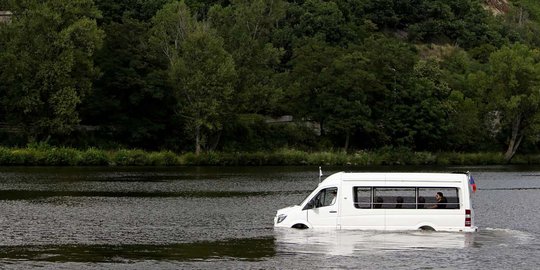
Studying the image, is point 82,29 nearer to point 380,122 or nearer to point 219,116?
point 219,116

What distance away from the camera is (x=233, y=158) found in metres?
117

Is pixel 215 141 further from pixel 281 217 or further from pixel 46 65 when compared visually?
pixel 281 217

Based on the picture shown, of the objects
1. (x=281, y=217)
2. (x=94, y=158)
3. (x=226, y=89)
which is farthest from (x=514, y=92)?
(x=281, y=217)

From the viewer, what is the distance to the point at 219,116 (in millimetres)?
116062

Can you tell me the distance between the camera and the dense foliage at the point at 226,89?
10994 centimetres

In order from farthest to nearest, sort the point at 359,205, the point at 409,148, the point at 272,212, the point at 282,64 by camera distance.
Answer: the point at 282,64
the point at 409,148
the point at 272,212
the point at 359,205

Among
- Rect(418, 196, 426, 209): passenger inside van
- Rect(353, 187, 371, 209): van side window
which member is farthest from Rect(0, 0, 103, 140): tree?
Rect(418, 196, 426, 209): passenger inside van

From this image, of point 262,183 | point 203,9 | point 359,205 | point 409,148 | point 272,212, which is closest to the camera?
point 359,205

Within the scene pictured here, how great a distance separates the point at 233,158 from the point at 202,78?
39.9 ft

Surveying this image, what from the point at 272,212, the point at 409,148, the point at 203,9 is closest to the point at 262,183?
the point at 272,212

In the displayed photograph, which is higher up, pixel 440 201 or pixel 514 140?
pixel 514 140

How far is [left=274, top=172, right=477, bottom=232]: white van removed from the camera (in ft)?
149

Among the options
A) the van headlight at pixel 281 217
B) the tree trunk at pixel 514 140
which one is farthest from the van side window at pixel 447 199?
the tree trunk at pixel 514 140

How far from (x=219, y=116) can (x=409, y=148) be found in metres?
34.5
